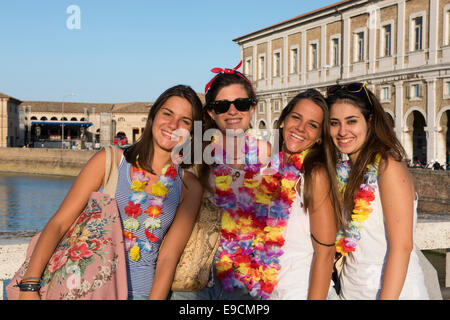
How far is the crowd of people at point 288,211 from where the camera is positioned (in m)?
2.45

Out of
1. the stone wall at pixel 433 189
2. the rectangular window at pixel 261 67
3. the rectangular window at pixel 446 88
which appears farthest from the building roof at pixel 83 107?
the stone wall at pixel 433 189

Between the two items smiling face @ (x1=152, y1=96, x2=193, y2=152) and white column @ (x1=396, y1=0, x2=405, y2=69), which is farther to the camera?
white column @ (x1=396, y1=0, x2=405, y2=69)

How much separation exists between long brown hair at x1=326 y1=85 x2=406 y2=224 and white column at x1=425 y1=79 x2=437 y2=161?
25.1 m

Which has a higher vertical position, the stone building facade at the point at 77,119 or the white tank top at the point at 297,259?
the stone building facade at the point at 77,119

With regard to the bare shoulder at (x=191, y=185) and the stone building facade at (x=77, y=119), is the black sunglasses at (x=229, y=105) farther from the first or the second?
the stone building facade at (x=77, y=119)

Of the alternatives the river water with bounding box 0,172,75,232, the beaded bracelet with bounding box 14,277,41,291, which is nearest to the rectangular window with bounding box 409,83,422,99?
the river water with bounding box 0,172,75,232

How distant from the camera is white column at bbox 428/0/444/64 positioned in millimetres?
25797

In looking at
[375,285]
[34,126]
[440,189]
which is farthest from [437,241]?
[34,126]

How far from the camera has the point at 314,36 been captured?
35531mm

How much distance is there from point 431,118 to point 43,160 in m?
42.6

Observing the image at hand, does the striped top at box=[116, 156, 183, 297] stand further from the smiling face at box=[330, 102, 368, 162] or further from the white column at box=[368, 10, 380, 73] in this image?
the white column at box=[368, 10, 380, 73]

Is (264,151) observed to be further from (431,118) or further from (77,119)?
(77,119)

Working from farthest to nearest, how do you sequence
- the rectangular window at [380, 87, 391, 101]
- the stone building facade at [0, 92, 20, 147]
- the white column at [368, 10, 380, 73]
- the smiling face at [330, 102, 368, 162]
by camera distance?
the stone building facade at [0, 92, 20, 147]
the white column at [368, 10, 380, 73]
the rectangular window at [380, 87, 391, 101]
the smiling face at [330, 102, 368, 162]

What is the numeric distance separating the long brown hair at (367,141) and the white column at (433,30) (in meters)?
25.7
